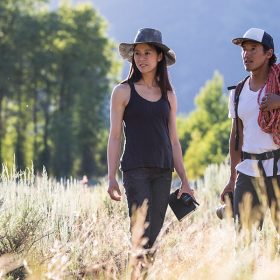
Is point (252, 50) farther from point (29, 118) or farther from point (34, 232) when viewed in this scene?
point (29, 118)

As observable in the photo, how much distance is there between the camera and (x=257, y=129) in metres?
5.06

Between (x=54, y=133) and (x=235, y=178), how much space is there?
1435 inches

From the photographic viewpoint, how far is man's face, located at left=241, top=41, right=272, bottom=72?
5141mm

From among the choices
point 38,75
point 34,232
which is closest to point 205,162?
point 38,75

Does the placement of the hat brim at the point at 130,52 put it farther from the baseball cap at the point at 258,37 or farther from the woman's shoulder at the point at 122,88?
the baseball cap at the point at 258,37

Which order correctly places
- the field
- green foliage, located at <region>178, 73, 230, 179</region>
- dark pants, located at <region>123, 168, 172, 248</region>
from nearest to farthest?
the field
dark pants, located at <region>123, 168, 172, 248</region>
green foliage, located at <region>178, 73, 230, 179</region>

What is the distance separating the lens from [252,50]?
5.16m

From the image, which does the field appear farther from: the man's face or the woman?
the man's face

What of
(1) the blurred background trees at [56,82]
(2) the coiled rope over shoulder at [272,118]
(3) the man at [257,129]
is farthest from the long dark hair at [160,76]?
(1) the blurred background trees at [56,82]

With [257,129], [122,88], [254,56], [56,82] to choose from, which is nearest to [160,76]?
[122,88]

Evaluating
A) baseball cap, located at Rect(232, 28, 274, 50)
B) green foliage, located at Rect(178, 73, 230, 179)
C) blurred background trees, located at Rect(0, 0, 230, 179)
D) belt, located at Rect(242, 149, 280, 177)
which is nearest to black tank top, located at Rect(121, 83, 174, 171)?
belt, located at Rect(242, 149, 280, 177)

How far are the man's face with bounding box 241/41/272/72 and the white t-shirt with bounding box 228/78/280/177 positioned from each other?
0.48 feet

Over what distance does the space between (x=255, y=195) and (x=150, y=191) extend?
0.63m

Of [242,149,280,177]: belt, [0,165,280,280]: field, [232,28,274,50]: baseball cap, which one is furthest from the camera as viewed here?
[232,28,274,50]: baseball cap
